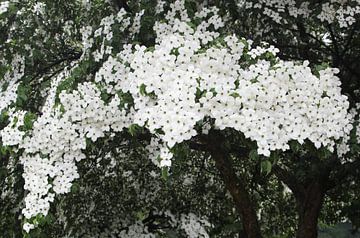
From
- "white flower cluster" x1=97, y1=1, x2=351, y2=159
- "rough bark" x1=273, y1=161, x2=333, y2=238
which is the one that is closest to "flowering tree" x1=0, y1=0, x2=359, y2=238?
"white flower cluster" x1=97, y1=1, x2=351, y2=159

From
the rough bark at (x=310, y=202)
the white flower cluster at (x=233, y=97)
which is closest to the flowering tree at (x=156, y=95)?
the white flower cluster at (x=233, y=97)

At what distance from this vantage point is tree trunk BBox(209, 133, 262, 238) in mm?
4662

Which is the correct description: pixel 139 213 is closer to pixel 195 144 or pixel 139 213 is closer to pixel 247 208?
pixel 247 208

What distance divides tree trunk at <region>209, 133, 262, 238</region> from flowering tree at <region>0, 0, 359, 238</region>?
0.01 m

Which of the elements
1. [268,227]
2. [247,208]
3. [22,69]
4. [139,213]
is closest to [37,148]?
[22,69]

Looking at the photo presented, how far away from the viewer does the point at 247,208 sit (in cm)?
515

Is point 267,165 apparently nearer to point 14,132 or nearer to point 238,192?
point 14,132

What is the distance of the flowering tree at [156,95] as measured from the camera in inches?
125

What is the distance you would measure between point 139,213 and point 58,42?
2.14 m

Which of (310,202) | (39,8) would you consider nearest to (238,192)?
(310,202)

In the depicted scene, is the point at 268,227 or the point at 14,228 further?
the point at 268,227

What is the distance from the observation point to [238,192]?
507cm

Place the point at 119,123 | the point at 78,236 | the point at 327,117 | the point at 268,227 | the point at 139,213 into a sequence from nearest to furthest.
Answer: the point at 327,117, the point at 119,123, the point at 78,236, the point at 139,213, the point at 268,227

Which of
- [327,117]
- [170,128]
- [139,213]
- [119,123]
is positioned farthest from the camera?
[139,213]
